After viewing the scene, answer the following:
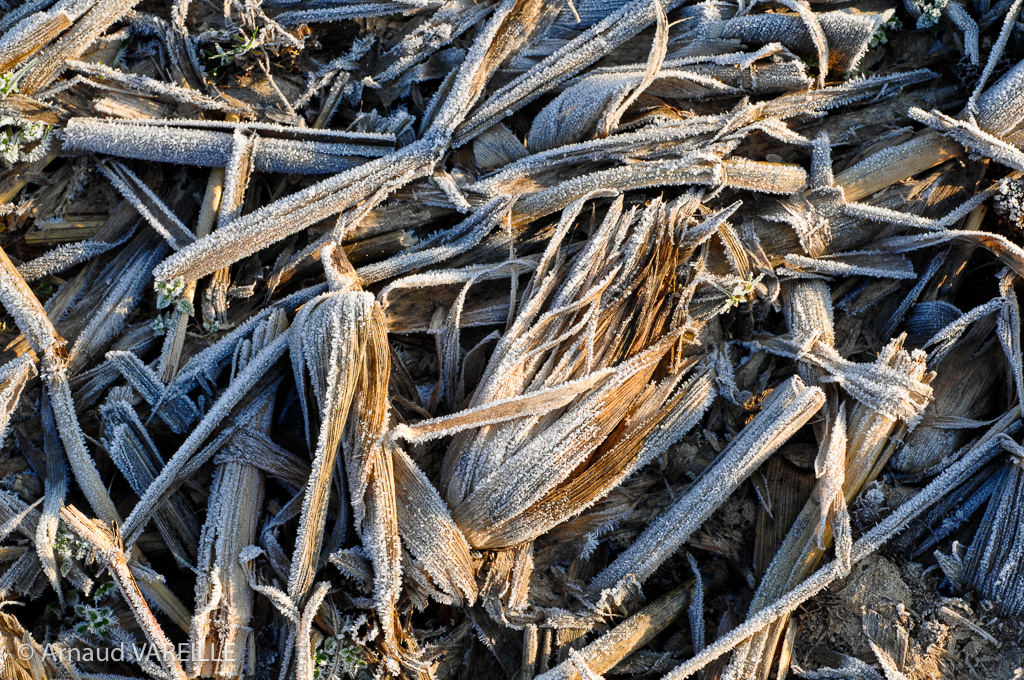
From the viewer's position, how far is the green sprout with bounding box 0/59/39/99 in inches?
99.5

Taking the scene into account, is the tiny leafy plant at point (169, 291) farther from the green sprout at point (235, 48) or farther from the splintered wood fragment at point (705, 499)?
the splintered wood fragment at point (705, 499)

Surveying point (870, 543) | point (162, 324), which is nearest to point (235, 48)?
point (162, 324)

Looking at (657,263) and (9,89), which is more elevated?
(9,89)

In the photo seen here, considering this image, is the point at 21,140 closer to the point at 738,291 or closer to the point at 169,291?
the point at 169,291

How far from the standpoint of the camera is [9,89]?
2.53m

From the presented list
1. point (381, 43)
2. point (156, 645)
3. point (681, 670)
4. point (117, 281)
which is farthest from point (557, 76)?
point (156, 645)

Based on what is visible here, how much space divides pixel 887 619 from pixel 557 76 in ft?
7.59

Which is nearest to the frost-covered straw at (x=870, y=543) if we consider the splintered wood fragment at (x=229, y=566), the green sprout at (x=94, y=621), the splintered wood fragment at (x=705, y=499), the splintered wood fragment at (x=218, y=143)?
the splintered wood fragment at (x=705, y=499)

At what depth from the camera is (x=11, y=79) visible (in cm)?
255

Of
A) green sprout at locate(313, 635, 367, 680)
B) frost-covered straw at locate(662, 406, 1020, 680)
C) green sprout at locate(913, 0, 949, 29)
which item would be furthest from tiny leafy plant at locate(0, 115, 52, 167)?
green sprout at locate(913, 0, 949, 29)

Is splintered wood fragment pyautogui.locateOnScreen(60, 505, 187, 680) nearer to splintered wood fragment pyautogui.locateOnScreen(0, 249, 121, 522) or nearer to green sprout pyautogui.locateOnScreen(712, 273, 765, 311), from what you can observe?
splintered wood fragment pyautogui.locateOnScreen(0, 249, 121, 522)

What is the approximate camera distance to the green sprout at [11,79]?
2527 millimetres

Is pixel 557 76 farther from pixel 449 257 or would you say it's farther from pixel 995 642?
pixel 995 642

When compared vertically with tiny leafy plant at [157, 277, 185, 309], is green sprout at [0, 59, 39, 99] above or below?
above
